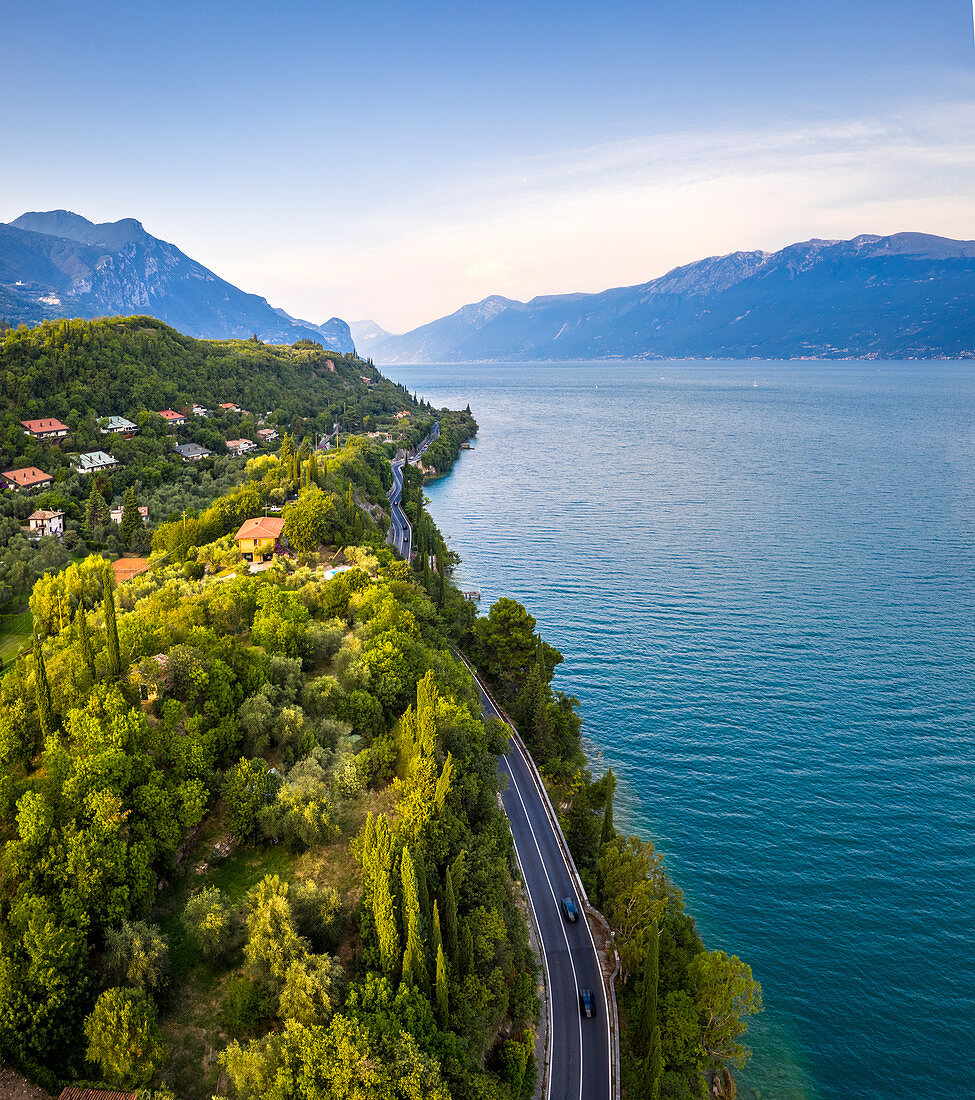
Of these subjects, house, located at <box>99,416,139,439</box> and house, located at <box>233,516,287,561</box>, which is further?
house, located at <box>99,416,139,439</box>

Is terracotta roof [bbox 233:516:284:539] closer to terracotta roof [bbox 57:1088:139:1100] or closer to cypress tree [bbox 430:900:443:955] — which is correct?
cypress tree [bbox 430:900:443:955]

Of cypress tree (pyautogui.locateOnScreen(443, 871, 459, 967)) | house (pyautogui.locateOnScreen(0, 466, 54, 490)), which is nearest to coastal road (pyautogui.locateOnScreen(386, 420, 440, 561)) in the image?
house (pyautogui.locateOnScreen(0, 466, 54, 490))

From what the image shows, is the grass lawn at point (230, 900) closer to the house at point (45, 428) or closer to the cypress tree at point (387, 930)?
the cypress tree at point (387, 930)

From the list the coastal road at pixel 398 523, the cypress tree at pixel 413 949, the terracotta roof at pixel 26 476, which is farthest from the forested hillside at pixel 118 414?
the cypress tree at pixel 413 949

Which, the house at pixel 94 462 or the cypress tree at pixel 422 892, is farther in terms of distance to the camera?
the house at pixel 94 462

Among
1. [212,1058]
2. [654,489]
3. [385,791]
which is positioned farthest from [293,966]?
[654,489]

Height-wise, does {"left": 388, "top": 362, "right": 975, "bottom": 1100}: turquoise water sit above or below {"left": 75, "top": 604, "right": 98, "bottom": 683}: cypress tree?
below

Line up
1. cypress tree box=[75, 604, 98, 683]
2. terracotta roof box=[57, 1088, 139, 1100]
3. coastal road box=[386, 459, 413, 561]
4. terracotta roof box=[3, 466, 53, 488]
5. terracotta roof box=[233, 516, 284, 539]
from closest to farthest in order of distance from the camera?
terracotta roof box=[57, 1088, 139, 1100] < cypress tree box=[75, 604, 98, 683] < terracotta roof box=[233, 516, 284, 539] < coastal road box=[386, 459, 413, 561] < terracotta roof box=[3, 466, 53, 488]

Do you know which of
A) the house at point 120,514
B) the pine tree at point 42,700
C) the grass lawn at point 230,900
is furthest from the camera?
the house at point 120,514

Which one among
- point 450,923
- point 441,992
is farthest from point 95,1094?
point 450,923
